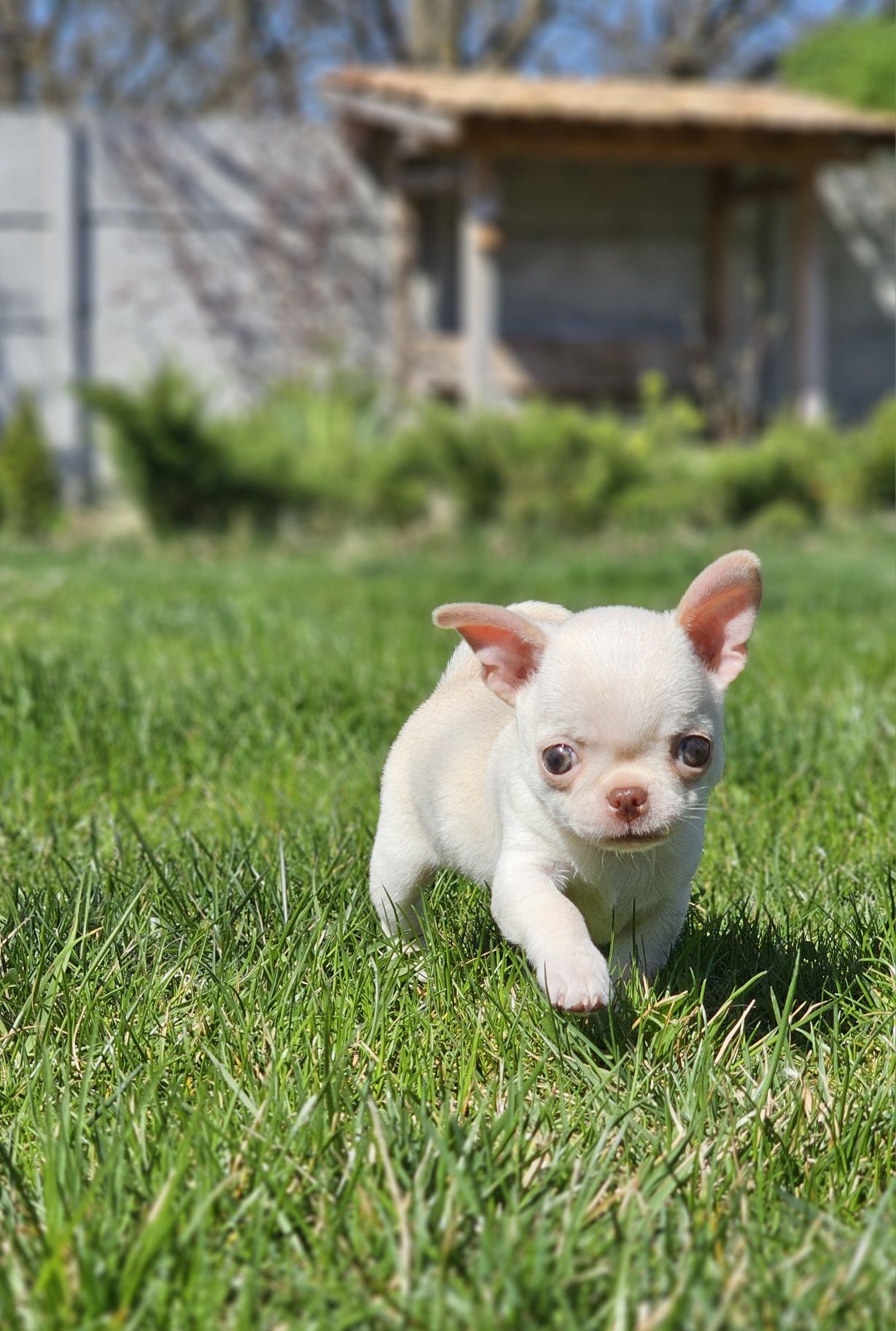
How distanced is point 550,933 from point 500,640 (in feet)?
1.40

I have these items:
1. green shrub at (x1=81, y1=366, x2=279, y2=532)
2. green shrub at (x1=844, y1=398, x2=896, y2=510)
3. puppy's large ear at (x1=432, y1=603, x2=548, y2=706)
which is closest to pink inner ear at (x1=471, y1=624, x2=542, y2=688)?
puppy's large ear at (x1=432, y1=603, x2=548, y2=706)

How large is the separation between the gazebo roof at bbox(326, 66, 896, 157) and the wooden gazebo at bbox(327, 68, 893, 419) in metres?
0.02

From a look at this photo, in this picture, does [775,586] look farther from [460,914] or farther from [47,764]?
[460,914]

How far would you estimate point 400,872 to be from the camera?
8.02ft

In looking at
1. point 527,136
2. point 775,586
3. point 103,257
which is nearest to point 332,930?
point 775,586

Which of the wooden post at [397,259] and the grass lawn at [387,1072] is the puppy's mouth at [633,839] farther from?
the wooden post at [397,259]

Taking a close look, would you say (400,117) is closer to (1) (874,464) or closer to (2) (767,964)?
(1) (874,464)

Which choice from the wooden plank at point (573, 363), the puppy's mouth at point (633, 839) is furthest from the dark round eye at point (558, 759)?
the wooden plank at point (573, 363)

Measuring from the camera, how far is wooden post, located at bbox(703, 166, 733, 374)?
656 inches

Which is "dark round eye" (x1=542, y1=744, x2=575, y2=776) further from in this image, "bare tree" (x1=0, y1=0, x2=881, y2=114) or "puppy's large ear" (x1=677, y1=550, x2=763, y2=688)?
"bare tree" (x1=0, y1=0, x2=881, y2=114)

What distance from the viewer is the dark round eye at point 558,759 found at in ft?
6.61

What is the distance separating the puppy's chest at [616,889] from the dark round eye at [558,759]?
188mm

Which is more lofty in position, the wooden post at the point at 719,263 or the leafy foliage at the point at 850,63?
the leafy foliage at the point at 850,63

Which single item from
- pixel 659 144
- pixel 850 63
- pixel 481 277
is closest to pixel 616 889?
pixel 481 277
